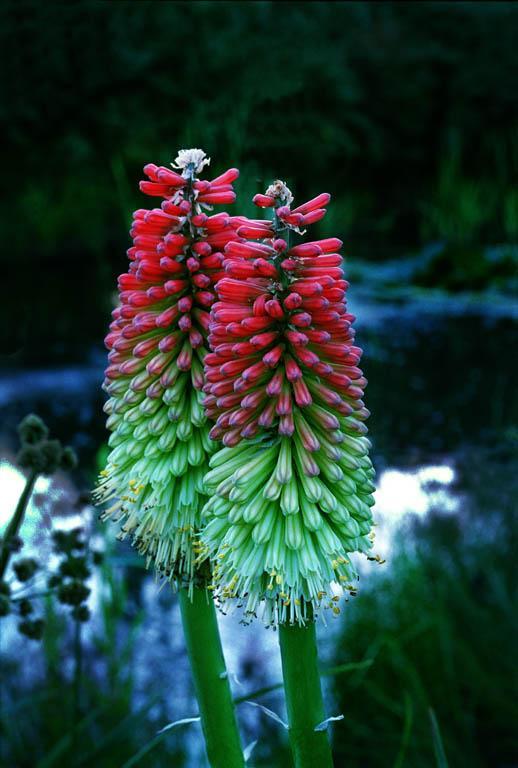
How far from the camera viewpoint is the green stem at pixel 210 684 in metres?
1.05

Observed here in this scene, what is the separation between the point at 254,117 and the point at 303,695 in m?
3.07

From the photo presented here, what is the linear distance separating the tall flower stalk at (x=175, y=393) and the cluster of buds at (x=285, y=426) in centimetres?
7

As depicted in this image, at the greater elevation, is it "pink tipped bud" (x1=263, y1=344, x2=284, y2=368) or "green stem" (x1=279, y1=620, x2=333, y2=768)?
"pink tipped bud" (x1=263, y1=344, x2=284, y2=368)

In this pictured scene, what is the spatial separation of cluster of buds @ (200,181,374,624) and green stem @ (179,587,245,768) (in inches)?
2.5

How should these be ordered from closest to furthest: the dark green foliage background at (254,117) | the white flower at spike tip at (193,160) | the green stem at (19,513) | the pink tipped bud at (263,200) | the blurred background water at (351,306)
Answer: the pink tipped bud at (263,200) < the white flower at spike tip at (193,160) < the green stem at (19,513) < the blurred background water at (351,306) < the dark green foliage background at (254,117)

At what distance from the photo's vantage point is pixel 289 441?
40.6 inches

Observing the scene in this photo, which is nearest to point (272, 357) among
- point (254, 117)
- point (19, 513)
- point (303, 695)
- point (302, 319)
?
point (302, 319)

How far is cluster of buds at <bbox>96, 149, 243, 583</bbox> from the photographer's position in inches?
40.7

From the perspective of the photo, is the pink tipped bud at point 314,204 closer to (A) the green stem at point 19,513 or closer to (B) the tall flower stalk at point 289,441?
(B) the tall flower stalk at point 289,441

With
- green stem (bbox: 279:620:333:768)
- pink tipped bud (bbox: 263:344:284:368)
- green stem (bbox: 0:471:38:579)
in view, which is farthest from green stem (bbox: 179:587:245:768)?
green stem (bbox: 0:471:38:579)

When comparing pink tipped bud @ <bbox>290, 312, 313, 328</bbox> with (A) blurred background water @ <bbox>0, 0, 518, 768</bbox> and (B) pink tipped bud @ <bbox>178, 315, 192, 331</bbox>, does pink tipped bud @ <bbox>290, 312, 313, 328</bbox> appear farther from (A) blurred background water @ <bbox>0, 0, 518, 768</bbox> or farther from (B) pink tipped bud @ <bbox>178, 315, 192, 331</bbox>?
(A) blurred background water @ <bbox>0, 0, 518, 768</bbox>

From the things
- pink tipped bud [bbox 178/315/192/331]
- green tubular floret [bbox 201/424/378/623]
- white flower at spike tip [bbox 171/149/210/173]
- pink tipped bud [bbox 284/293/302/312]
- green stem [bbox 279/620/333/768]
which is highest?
white flower at spike tip [bbox 171/149/210/173]

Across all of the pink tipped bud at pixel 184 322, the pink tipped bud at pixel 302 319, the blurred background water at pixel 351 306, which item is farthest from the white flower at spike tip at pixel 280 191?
the blurred background water at pixel 351 306

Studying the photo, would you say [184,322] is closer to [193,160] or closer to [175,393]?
[175,393]
